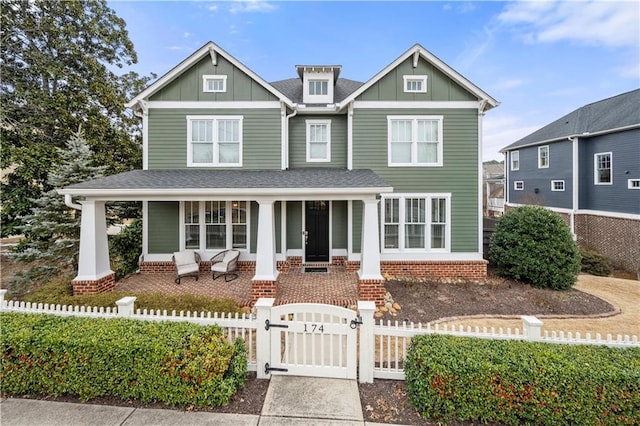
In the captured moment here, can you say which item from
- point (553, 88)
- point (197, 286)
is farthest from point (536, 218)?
point (553, 88)

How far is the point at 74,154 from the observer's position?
34.5 feet

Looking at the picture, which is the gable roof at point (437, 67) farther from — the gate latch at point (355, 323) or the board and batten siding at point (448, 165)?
the gate latch at point (355, 323)

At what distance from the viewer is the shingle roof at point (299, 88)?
→ 467 inches

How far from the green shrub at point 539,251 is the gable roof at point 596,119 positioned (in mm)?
9970

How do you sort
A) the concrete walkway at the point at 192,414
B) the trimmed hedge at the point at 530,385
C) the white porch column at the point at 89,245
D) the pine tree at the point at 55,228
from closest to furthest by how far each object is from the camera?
the trimmed hedge at the point at 530,385 < the concrete walkway at the point at 192,414 < the white porch column at the point at 89,245 < the pine tree at the point at 55,228

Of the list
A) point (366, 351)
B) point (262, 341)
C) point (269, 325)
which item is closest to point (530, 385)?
point (366, 351)

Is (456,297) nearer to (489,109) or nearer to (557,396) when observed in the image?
(557,396)

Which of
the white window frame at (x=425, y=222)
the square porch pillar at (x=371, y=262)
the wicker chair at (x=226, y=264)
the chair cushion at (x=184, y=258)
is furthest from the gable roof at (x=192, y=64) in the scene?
the wicker chair at (x=226, y=264)

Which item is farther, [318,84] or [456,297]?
[318,84]

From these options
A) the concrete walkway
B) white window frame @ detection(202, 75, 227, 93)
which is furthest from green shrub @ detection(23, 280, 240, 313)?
white window frame @ detection(202, 75, 227, 93)

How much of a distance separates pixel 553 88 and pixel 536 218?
15.3 metres

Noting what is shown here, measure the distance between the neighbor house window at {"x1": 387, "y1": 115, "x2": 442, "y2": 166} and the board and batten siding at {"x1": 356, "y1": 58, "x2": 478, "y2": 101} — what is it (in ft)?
2.52

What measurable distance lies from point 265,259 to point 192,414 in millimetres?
3933

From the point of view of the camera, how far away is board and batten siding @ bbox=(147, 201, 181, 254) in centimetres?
999
